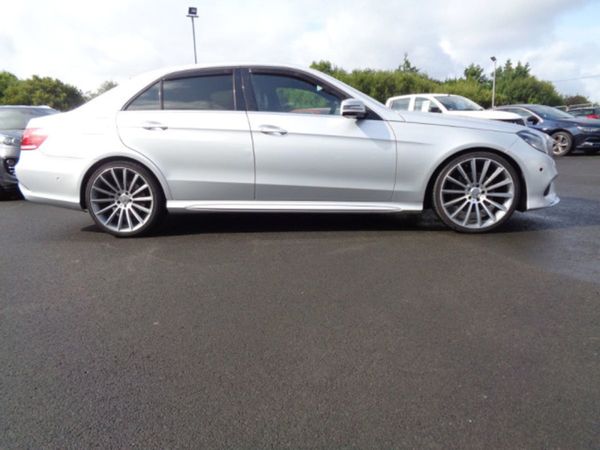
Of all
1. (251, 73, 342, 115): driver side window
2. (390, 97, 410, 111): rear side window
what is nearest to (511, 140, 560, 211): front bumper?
(251, 73, 342, 115): driver side window

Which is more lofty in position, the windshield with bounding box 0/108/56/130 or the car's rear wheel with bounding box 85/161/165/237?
the windshield with bounding box 0/108/56/130

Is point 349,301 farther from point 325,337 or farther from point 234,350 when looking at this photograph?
point 234,350

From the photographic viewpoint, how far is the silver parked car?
14.5 ft

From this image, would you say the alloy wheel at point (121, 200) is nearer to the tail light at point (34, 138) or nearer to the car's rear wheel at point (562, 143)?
the tail light at point (34, 138)

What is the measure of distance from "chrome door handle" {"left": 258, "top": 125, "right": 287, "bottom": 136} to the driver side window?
198mm

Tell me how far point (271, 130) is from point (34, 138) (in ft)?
7.56

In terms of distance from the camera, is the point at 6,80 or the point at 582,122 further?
the point at 6,80

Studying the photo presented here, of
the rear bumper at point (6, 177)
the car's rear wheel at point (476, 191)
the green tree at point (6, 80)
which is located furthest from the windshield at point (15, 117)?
the green tree at point (6, 80)

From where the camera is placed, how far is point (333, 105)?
14.9 feet

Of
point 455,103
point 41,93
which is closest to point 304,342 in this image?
point 455,103

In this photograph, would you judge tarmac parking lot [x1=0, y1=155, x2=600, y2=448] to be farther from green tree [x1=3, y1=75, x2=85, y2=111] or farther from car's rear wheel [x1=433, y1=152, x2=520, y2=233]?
green tree [x1=3, y1=75, x2=85, y2=111]

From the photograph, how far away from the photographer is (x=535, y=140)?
14.9 ft

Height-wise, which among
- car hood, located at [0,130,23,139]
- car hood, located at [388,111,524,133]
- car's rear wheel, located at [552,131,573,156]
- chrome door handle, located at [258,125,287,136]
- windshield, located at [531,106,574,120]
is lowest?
car's rear wheel, located at [552,131,573,156]

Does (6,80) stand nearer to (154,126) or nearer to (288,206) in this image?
(154,126)
